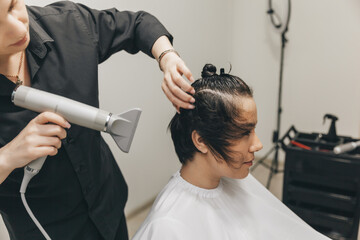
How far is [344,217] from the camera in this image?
179 cm

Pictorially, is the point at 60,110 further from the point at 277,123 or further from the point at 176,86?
the point at 277,123

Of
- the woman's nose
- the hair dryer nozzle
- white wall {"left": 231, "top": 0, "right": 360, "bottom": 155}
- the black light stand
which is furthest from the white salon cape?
white wall {"left": 231, "top": 0, "right": 360, "bottom": 155}

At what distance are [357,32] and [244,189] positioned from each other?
1.92m

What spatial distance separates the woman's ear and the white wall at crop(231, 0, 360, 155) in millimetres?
1932

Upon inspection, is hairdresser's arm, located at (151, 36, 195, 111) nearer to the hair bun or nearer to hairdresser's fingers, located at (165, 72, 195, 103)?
hairdresser's fingers, located at (165, 72, 195, 103)

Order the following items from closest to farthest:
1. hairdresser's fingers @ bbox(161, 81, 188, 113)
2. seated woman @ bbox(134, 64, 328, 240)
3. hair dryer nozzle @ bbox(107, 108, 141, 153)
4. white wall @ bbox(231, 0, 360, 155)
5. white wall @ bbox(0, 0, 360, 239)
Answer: hair dryer nozzle @ bbox(107, 108, 141, 153) → hairdresser's fingers @ bbox(161, 81, 188, 113) → seated woman @ bbox(134, 64, 328, 240) → white wall @ bbox(0, 0, 360, 239) → white wall @ bbox(231, 0, 360, 155)

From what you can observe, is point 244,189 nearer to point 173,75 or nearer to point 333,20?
point 173,75

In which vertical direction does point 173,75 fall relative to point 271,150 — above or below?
above

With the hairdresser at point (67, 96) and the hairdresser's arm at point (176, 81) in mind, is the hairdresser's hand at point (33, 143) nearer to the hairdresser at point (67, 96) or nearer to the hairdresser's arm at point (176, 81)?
the hairdresser at point (67, 96)

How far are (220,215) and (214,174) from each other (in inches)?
5.9

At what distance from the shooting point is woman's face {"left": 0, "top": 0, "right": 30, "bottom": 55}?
0.63 metres

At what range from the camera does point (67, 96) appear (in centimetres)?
85

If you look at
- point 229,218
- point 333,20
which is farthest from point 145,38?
point 333,20

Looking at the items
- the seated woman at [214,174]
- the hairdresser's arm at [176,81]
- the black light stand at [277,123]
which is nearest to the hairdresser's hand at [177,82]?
the hairdresser's arm at [176,81]
